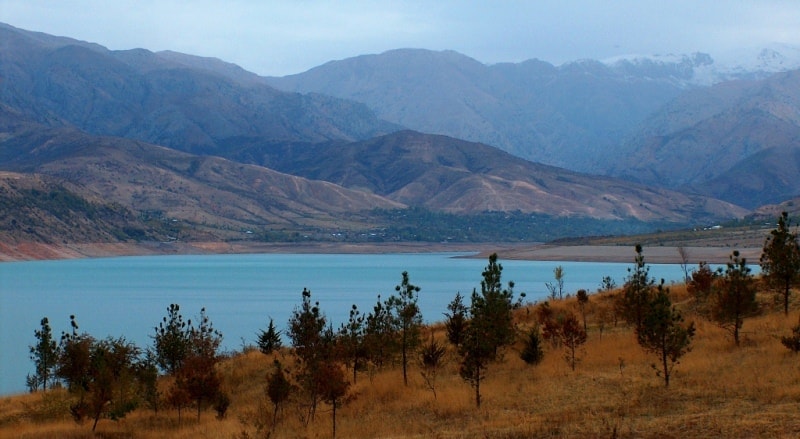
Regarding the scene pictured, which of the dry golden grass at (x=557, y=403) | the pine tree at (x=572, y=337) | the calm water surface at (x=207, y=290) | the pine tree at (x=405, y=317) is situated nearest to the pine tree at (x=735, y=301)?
the dry golden grass at (x=557, y=403)

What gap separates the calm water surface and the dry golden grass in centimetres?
1957

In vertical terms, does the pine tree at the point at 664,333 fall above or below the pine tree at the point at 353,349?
above

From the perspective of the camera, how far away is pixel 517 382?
24.6 metres

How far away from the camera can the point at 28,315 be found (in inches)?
3366

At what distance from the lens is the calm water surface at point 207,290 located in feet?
237

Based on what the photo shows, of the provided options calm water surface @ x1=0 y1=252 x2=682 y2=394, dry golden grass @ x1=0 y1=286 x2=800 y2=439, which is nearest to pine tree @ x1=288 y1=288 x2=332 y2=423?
dry golden grass @ x1=0 y1=286 x2=800 y2=439

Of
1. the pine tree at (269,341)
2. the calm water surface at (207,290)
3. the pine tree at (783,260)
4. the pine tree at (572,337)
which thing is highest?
the pine tree at (783,260)

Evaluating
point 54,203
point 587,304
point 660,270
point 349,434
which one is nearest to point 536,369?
point 349,434

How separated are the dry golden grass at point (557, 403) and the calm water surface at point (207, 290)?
771 inches

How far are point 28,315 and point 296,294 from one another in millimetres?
30674

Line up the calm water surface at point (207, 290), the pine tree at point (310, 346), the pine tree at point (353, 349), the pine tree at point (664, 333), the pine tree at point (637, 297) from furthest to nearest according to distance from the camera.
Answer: the calm water surface at point (207, 290) → the pine tree at point (353, 349) → the pine tree at point (637, 297) → the pine tree at point (310, 346) → the pine tree at point (664, 333)

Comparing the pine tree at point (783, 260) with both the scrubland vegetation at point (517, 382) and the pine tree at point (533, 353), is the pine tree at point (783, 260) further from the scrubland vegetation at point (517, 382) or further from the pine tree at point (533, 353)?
the pine tree at point (533, 353)

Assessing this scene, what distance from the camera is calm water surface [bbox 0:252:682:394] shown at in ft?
237

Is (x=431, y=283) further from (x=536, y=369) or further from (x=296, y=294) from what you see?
(x=536, y=369)
